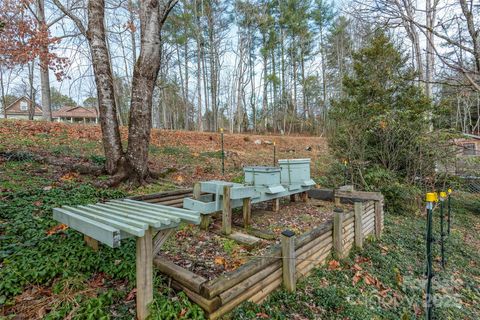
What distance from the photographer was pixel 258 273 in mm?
2770

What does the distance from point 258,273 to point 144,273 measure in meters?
1.27

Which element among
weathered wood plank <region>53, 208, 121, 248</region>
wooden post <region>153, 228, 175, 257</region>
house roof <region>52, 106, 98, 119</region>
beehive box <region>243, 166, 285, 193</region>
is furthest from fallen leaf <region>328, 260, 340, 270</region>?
house roof <region>52, 106, 98, 119</region>

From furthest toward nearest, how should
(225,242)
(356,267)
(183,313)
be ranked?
1. (356,267)
2. (225,242)
3. (183,313)

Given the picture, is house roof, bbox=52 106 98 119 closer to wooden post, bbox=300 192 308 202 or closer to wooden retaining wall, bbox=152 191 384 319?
wooden post, bbox=300 192 308 202

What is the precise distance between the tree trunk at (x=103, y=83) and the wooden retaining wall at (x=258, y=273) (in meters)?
3.27

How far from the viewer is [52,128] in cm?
1012

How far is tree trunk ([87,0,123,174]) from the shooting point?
5.11 m

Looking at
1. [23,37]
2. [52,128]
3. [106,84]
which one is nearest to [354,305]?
[106,84]

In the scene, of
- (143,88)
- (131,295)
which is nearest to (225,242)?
(131,295)


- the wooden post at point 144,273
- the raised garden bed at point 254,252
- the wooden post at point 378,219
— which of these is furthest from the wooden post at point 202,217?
the wooden post at point 378,219

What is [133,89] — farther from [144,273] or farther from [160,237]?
[144,273]

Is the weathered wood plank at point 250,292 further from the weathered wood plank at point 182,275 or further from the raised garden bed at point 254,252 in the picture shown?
the weathered wood plank at point 182,275

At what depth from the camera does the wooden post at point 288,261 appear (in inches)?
120

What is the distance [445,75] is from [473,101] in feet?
90.7
